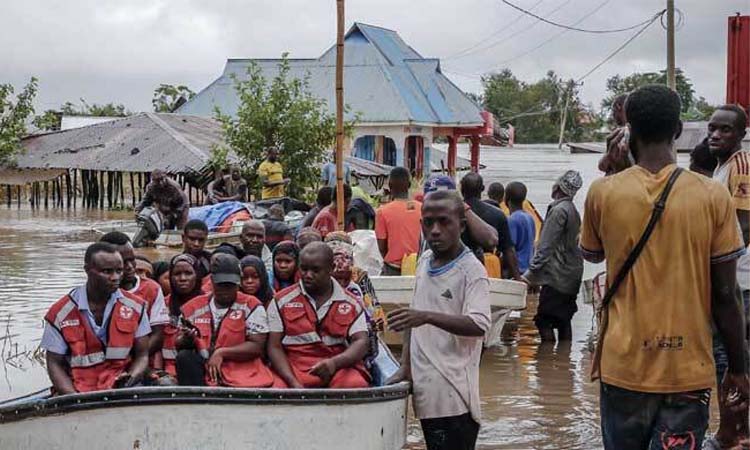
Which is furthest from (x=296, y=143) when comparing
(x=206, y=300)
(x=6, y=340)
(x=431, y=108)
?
(x=206, y=300)

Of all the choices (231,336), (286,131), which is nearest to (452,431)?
(231,336)

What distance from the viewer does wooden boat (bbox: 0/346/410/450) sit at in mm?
4855

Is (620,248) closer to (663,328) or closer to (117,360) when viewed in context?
(663,328)

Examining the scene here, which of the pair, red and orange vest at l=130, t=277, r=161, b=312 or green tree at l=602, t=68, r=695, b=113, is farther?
green tree at l=602, t=68, r=695, b=113

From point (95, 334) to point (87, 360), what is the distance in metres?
0.14

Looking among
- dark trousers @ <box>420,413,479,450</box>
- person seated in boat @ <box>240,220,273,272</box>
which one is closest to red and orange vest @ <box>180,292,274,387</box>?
dark trousers @ <box>420,413,479,450</box>

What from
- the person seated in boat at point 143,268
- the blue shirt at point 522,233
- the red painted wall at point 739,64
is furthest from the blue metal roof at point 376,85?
the person seated in boat at point 143,268

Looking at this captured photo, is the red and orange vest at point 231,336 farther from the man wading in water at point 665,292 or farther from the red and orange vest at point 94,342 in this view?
the man wading in water at point 665,292

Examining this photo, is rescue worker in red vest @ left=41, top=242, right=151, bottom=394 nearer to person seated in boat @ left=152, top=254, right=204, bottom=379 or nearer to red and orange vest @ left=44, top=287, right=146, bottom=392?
red and orange vest @ left=44, top=287, right=146, bottom=392

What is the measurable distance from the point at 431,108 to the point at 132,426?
1180 inches

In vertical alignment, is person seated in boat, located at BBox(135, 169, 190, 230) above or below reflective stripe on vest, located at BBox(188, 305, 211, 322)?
above

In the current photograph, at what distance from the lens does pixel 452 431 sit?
15.3 feet

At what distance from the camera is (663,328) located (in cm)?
370

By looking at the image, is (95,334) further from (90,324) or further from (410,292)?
(410,292)
